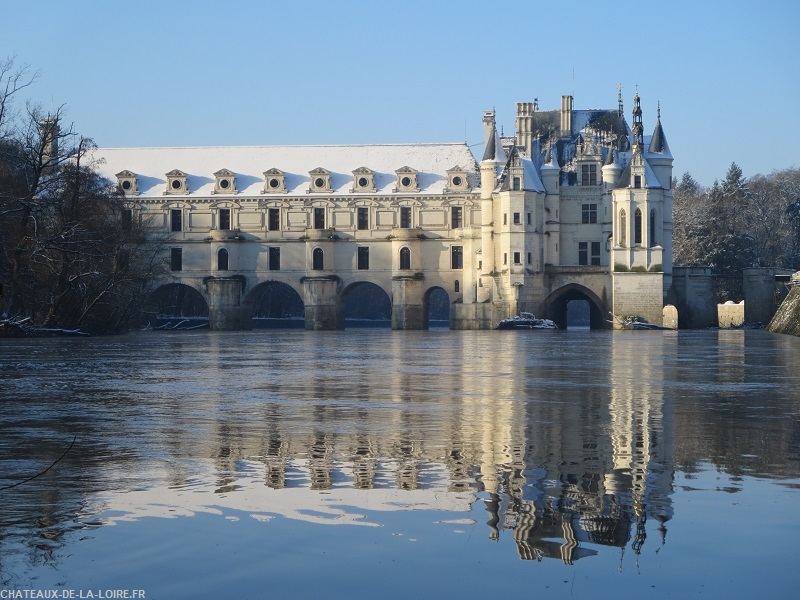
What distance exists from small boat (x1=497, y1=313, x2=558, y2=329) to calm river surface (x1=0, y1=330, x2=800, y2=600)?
62.4 metres

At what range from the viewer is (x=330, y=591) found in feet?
24.3

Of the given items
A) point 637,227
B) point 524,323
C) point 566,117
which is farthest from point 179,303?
point 637,227

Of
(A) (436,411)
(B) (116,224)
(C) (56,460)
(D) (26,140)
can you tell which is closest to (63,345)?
(D) (26,140)

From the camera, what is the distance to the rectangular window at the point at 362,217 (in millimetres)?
99812

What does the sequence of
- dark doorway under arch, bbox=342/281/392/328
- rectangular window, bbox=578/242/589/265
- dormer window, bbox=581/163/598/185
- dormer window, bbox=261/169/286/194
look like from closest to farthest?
dormer window, bbox=581/163/598/185
rectangular window, bbox=578/242/589/265
dormer window, bbox=261/169/286/194
dark doorway under arch, bbox=342/281/392/328

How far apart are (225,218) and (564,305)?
28.0 m

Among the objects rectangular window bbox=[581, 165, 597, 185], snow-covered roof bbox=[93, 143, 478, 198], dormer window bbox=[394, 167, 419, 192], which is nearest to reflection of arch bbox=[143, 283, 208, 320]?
snow-covered roof bbox=[93, 143, 478, 198]

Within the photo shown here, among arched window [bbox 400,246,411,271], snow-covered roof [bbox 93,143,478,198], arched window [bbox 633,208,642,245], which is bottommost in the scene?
arched window [bbox 400,246,411,271]

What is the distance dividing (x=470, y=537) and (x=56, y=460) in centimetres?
569

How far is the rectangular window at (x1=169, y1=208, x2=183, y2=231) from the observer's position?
3981 inches

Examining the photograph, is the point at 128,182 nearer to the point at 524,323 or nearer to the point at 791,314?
the point at 524,323

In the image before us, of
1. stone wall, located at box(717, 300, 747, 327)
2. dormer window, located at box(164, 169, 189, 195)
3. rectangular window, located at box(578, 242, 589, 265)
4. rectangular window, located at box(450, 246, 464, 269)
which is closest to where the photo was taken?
stone wall, located at box(717, 300, 747, 327)

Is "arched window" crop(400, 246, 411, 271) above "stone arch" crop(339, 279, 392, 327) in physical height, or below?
above

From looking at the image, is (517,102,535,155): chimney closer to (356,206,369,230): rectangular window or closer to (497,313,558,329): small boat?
(497,313,558,329): small boat
